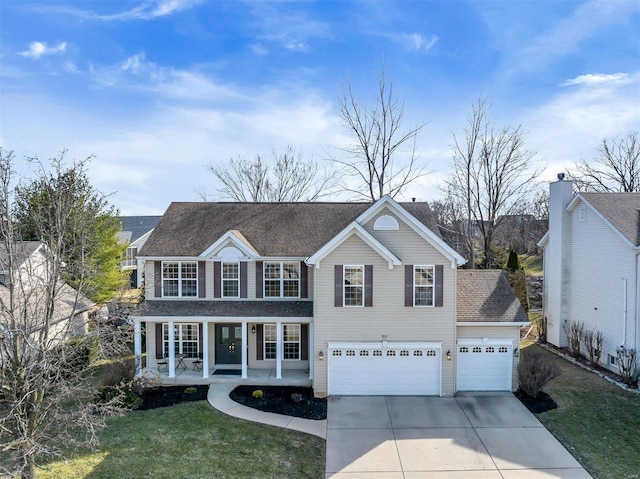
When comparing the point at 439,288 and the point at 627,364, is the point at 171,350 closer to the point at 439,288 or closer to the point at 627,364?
the point at 439,288

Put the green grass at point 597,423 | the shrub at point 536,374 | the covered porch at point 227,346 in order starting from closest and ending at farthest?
the green grass at point 597,423, the shrub at point 536,374, the covered porch at point 227,346

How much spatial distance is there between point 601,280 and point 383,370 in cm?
1111

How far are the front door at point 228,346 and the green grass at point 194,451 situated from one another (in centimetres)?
455

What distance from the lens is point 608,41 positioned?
15766mm

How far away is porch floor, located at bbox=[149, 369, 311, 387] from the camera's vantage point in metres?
15.8

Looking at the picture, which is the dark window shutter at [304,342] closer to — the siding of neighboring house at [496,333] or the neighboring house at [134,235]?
the siding of neighboring house at [496,333]

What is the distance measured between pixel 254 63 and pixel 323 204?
7524 millimetres

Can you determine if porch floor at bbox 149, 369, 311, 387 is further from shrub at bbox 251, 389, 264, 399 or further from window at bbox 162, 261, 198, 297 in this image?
window at bbox 162, 261, 198, 297

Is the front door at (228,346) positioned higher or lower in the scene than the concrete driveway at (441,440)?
higher

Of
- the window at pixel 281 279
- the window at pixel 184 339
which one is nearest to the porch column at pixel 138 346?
the window at pixel 184 339

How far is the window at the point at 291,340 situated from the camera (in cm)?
1727

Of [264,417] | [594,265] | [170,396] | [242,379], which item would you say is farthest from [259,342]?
[594,265]

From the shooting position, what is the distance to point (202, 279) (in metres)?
17.5

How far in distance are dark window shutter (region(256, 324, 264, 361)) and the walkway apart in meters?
2.82
